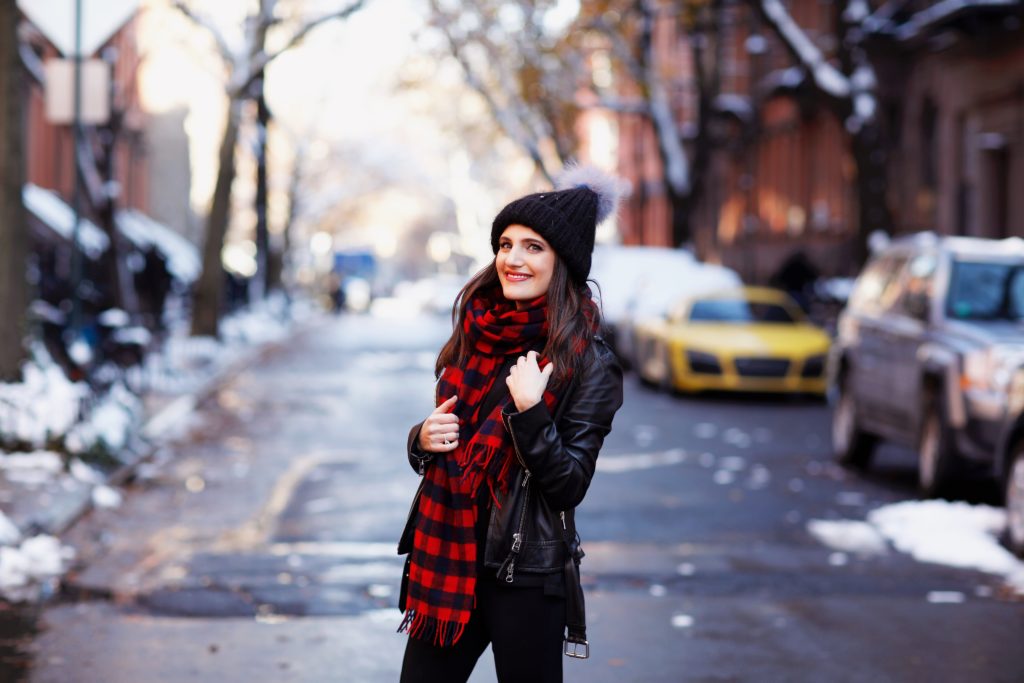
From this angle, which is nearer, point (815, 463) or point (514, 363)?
point (514, 363)

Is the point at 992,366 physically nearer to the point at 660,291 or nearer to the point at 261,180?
the point at 660,291

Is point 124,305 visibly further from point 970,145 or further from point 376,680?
point 376,680

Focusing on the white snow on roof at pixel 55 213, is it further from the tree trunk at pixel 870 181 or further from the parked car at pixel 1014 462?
the parked car at pixel 1014 462

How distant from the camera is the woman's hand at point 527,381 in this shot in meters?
4.18

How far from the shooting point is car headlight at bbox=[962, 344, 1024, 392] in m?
11.7

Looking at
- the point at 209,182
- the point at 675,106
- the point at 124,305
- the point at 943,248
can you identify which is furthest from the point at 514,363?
the point at 209,182

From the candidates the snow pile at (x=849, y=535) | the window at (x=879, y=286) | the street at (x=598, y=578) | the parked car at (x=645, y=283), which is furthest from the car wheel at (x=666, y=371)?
the snow pile at (x=849, y=535)

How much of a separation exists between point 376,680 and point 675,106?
53103 mm

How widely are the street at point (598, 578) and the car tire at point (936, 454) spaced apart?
40 cm

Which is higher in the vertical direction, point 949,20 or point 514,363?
point 949,20

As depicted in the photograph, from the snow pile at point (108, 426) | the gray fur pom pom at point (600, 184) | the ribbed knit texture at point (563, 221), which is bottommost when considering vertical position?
the snow pile at point (108, 426)

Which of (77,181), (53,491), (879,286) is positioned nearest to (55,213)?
(77,181)

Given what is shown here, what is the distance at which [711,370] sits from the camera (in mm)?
22219

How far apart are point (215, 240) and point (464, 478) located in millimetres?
26693
